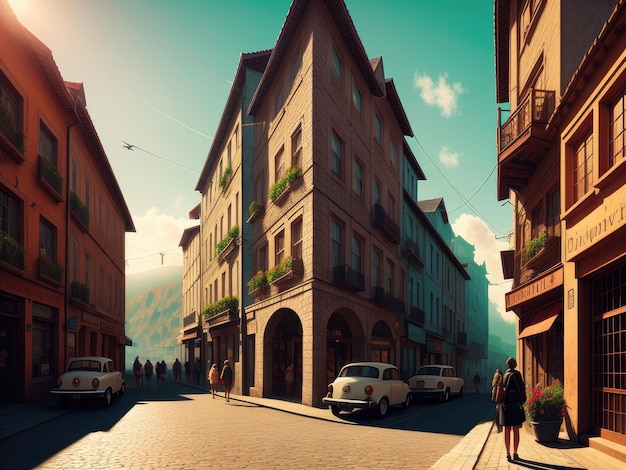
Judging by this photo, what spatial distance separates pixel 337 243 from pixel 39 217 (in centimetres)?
1146

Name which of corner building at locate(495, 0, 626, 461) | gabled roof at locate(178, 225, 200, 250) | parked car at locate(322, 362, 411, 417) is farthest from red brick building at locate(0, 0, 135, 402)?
gabled roof at locate(178, 225, 200, 250)

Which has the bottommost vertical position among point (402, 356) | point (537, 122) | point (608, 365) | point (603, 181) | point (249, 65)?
point (402, 356)

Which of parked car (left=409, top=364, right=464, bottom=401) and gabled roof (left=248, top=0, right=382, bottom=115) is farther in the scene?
parked car (left=409, top=364, right=464, bottom=401)

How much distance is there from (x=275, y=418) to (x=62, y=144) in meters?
15.7

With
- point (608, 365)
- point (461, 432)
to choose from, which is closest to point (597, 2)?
point (608, 365)

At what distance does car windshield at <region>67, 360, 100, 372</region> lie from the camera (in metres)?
21.5

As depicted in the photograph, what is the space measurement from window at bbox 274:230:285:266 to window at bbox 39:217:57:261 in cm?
914

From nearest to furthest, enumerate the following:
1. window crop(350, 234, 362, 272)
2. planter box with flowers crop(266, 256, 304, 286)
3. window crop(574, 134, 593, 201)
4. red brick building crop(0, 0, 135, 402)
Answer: window crop(574, 134, 593, 201) → red brick building crop(0, 0, 135, 402) → planter box with flowers crop(266, 256, 304, 286) → window crop(350, 234, 362, 272)

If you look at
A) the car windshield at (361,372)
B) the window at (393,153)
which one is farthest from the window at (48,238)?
the window at (393,153)

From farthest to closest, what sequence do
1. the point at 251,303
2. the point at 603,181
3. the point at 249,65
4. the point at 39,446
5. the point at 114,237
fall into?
1. the point at 114,237
2. the point at 249,65
3. the point at 251,303
4. the point at 39,446
5. the point at 603,181

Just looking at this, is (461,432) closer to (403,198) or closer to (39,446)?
(39,446)

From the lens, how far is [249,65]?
3372cm

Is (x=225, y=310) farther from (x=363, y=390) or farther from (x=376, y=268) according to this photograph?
(x=363, y=390)

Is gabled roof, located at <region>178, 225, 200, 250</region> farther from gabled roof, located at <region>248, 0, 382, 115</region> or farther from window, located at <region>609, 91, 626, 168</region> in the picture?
window, located at <region>609, 91, 626, 168</region>
